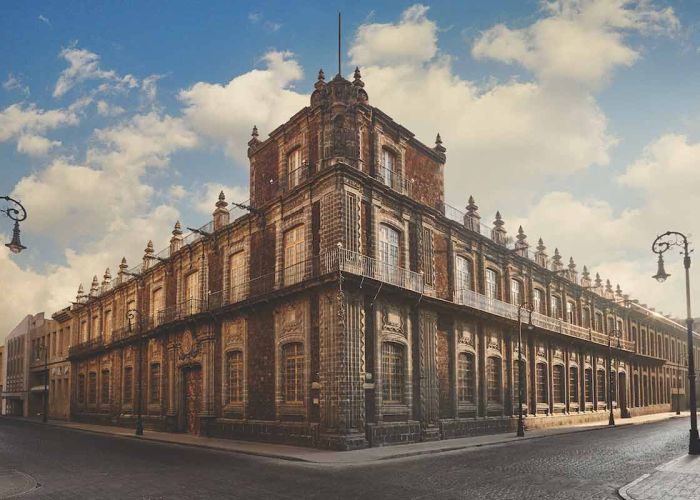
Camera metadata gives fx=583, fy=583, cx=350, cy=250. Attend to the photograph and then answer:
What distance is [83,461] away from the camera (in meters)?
16.8

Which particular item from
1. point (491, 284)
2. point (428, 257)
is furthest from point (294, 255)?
point (491, 284)

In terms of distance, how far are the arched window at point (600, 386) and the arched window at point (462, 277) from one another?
18.3 meters

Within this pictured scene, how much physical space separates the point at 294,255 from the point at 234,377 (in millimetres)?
6657

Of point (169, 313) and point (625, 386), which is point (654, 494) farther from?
point (625, 386)

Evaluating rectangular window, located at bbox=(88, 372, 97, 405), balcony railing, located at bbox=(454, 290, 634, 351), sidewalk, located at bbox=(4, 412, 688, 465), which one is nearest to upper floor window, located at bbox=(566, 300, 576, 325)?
balcony railing, located at bbox=(454, 290, 634, 351)

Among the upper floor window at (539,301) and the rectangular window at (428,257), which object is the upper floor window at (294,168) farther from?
the upper floor window at (539,301)

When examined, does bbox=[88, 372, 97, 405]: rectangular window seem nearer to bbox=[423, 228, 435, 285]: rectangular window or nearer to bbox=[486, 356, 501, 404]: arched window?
bbox=[486, 356, 501, 404]: arched window

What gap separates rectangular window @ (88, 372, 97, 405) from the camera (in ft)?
136

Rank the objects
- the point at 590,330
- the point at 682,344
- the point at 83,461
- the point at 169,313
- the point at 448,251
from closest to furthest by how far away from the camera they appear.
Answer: the point at 83,461 < the point at 448,251 < the point at 169,313 < the point at 590,330 < the point at 682,344

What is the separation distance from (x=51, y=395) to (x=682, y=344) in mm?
64028

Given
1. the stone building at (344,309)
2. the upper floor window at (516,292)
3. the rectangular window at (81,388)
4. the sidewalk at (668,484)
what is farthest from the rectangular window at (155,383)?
the sidewalk at (668,484)

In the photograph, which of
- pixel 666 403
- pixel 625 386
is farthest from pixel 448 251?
pixel 666 403

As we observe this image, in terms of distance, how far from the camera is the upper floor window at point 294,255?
22080 millimetres

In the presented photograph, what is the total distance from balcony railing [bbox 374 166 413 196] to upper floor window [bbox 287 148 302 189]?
3288mm
